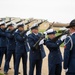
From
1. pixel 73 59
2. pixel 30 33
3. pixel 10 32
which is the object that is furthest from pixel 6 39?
pixel 73 59

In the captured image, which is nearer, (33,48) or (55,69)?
(55,69)

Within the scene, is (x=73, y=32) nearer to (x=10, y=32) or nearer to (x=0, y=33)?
(x=10, y=32)

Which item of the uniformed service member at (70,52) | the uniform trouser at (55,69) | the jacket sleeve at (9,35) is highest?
the uniformed service member at (70,52)

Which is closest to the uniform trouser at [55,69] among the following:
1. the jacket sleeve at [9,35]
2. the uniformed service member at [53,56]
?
the uniformed service member at [53,56]

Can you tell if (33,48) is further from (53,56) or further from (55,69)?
(55,69)

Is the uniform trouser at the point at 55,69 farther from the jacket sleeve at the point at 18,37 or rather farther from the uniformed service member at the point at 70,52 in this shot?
the jacket sleeve at the point at 18,37

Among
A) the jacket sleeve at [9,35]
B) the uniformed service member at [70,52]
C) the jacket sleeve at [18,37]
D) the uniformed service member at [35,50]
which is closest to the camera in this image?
the uniformed service member at [70,52]

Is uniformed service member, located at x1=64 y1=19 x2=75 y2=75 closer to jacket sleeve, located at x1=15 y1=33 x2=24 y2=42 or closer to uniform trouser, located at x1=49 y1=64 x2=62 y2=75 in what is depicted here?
uniform trouser, located at x1=49 y1=64 x2=62 y2=75

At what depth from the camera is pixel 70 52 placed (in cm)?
775

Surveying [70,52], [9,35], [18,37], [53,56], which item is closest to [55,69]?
[53,56]

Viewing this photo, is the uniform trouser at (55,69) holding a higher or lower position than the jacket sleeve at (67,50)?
lower

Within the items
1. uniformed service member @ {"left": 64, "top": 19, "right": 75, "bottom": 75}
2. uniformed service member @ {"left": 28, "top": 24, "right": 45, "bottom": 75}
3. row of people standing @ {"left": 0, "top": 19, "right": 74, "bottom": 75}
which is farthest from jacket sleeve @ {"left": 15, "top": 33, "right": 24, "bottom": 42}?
uniformed service member @ {"left": 64, "top": 19, "right": 75, "bottom": 75}

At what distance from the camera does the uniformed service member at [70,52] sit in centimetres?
764

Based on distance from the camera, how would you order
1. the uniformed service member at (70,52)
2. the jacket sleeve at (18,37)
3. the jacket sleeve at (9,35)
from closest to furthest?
1. the uniformed service member at (70,52)
2. the jacket sleeve at (18,37)
3. the jacket sleeve at (9,35)
